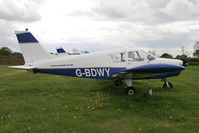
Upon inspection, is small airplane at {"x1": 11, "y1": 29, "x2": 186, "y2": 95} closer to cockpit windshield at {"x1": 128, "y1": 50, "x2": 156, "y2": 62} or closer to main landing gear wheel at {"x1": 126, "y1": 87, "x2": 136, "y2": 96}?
cockpit windshield at {"x1": 128, "y1": 50, "x2": 156, "y2": 62}

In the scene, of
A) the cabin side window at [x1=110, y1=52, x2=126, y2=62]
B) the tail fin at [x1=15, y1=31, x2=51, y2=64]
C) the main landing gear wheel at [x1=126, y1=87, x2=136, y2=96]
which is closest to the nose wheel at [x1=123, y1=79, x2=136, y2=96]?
the main landing gear wheel at [x1=126, y1=87, x2=136, y2=96]

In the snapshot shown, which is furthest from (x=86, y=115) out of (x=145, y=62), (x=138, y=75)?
(x=145, y=62)

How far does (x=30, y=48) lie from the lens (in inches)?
530

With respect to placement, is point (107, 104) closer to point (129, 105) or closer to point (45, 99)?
point (129, 105)

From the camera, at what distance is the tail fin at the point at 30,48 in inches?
525

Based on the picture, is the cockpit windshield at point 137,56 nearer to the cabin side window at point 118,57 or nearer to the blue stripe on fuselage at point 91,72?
the cabin side window at point 118,57

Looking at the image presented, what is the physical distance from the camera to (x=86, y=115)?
329 inches

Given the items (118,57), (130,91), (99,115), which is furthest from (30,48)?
(99,115)

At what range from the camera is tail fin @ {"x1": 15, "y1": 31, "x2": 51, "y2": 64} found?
13344 millimetres

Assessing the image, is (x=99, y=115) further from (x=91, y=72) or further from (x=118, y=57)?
(x=118, y=57)

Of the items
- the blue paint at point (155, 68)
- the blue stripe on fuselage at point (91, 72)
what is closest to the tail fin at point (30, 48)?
the blue stripe on fuselage at point (91, 72)

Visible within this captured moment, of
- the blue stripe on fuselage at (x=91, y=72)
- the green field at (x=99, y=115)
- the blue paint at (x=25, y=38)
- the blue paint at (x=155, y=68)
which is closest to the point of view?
the green field at (x=99, y=115)

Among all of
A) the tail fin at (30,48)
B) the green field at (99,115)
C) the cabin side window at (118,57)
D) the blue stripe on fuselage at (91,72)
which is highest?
the tail fin at (30,48)

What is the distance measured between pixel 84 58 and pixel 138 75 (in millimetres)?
2577
